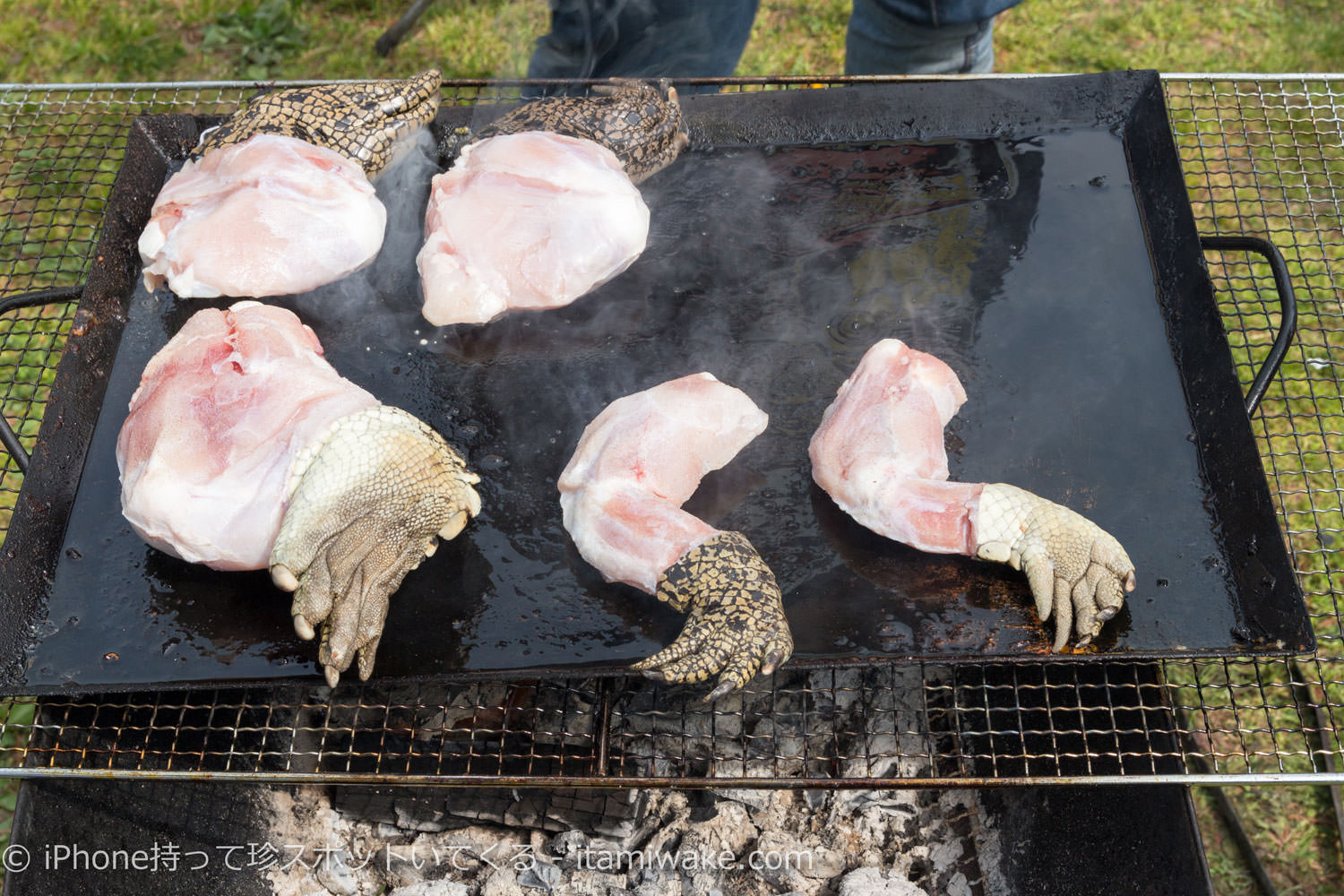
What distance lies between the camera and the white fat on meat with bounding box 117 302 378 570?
2.90 m

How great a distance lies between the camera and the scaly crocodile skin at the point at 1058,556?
2777mm

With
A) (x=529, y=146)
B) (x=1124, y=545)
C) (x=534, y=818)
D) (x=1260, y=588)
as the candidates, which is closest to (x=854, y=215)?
(x=529, y=146)

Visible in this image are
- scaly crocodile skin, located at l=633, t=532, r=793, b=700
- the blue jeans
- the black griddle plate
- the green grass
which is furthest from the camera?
the green grass

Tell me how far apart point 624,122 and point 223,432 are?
2.03 metres

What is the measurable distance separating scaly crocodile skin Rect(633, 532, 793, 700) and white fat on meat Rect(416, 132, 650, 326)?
132 cm

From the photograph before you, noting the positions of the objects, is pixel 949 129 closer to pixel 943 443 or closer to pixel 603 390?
pixel 943 443

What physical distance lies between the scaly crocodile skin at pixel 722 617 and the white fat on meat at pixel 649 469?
0.22ft

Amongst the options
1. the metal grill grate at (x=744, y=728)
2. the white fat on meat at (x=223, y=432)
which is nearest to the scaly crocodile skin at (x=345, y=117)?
the metal grill grate at (x=744, y=728)

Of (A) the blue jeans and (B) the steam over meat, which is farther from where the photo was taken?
(A) the blue jeans

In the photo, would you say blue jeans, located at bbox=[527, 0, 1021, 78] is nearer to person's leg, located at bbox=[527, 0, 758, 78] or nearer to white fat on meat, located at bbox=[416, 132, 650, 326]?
person's leg, located at bbox=[527, 0, 758, 78]

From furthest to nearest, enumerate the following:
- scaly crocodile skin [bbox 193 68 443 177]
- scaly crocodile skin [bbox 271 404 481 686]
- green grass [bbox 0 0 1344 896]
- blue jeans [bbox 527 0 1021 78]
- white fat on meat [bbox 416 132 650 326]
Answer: green grass [bbox 0 0 1344 896] < blue jeans [bbox 527 0 1021 78] < scaly crocodile skin [bbox 193 68 443 177] < white fat on meat [bbox 416 132 650 326] < scaly crocodile skin [bbox 271 404 481 686]

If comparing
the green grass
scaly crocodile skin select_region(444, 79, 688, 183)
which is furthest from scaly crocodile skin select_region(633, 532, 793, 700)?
the green grass

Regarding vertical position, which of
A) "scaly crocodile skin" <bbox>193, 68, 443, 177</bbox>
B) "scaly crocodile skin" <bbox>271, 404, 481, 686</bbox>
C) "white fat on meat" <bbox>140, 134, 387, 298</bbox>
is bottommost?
"scaly crocodile skin" <bbox>271, 404, 481, 686</bbox>

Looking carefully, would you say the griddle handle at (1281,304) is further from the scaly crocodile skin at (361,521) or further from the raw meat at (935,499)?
the scaly crocodile skin at (361,521)
